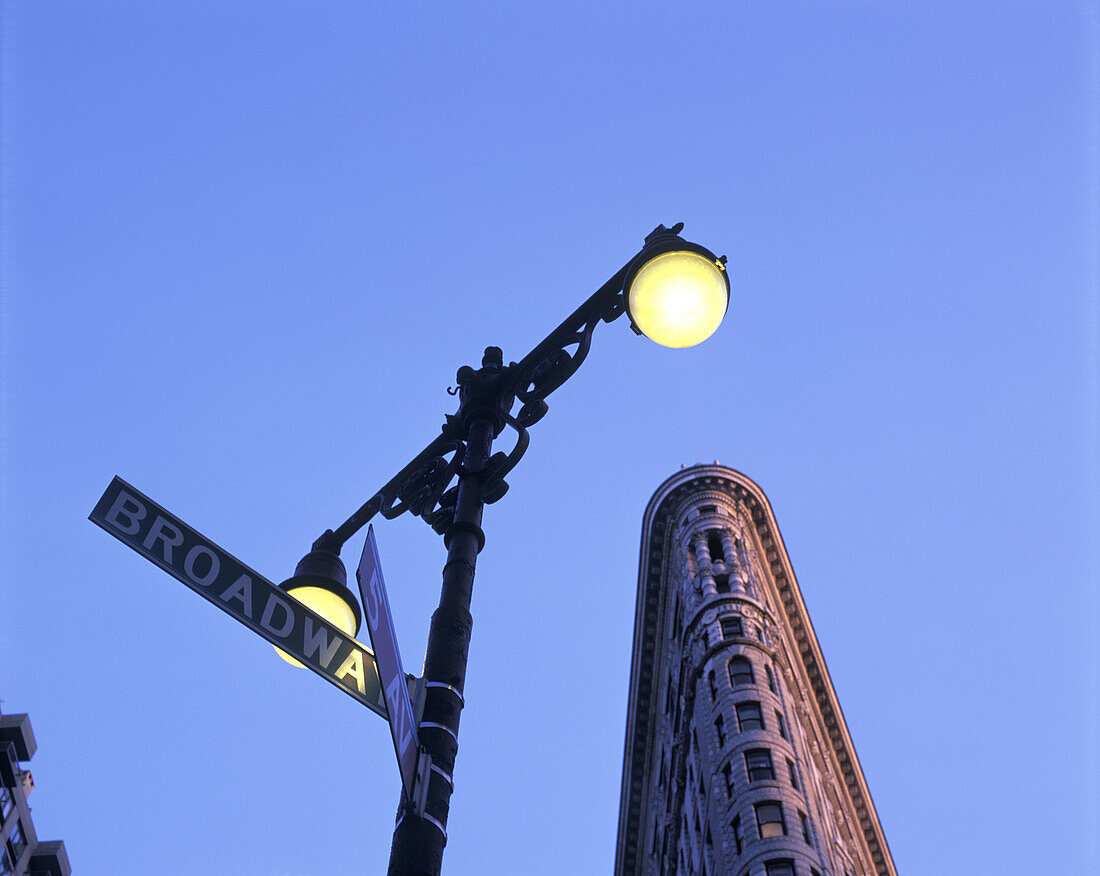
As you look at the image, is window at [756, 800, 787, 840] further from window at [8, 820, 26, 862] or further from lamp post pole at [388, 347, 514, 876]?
lamp post pole at [388, 347, 514, 876]

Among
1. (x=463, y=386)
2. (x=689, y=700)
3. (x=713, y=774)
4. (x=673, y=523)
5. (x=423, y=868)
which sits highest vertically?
(x=673, y=523)

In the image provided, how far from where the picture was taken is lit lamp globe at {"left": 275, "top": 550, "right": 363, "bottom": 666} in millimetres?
8594

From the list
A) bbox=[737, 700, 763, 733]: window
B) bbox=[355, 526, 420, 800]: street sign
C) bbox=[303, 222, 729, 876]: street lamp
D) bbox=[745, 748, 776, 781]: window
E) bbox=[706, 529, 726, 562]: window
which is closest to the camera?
bbox=[355, 526, 420, 800]: street sign

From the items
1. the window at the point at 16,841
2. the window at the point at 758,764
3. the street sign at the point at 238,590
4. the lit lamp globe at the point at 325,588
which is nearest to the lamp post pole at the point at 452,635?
the street sign at the point at 238,590

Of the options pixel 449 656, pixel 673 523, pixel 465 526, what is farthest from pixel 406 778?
pixel 673 523

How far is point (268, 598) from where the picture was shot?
643cm

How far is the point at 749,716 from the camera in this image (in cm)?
5888

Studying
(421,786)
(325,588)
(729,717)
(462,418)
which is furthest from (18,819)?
(421,786)

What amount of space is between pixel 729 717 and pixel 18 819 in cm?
4046

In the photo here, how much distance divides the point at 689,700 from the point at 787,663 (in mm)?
6502

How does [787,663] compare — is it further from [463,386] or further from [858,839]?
[463,386]

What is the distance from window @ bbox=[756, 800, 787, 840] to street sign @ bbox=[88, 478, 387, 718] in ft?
158

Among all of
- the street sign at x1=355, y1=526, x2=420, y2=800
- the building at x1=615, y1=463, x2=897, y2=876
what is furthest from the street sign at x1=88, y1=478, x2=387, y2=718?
the building at x1=615, y1=463, x2=897, y2=876

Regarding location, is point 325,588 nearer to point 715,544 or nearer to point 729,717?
point 729,717
